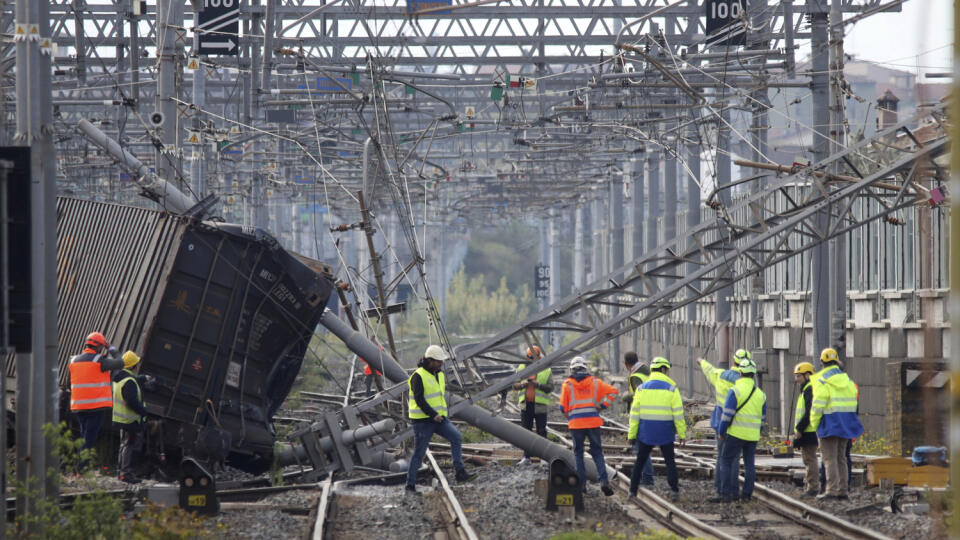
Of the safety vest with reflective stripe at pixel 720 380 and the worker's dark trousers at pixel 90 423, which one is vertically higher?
the safety vest with reflective stripe at pixel 720 380

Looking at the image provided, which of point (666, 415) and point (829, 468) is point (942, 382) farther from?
point (666, 415)

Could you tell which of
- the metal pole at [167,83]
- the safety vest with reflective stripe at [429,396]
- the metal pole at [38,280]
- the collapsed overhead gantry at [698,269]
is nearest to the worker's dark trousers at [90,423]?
the collapsed overhead gantry at [698,269]

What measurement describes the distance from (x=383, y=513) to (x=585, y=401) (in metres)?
2.78

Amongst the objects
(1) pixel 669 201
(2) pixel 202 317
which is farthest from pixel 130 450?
(1) pixel 669 201

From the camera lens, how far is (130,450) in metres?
15.9

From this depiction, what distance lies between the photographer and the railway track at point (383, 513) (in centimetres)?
1278

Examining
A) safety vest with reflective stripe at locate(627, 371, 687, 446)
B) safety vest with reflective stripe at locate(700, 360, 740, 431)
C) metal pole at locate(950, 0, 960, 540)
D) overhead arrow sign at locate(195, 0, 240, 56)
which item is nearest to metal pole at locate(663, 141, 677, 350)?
overhead arrow sign at locate(195, 0, 240, 56)

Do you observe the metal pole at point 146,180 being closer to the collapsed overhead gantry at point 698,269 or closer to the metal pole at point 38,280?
the collapsed overhead gantry at point 698,269

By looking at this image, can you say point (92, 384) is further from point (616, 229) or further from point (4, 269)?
point (616, 229)

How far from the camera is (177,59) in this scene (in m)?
20.8

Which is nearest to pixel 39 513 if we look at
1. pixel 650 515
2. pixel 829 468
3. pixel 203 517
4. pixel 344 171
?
pixel 203 517

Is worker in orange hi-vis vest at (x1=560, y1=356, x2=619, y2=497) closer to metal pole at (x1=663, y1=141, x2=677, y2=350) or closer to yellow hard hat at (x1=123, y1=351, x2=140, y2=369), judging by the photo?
yellow hard hat at (x1=123, y1=351, x2=140, y2=369)

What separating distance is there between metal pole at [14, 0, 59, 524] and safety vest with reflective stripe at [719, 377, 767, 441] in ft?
24.8

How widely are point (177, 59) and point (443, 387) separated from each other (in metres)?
8.52
